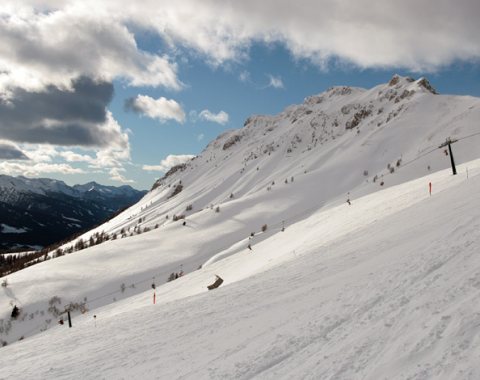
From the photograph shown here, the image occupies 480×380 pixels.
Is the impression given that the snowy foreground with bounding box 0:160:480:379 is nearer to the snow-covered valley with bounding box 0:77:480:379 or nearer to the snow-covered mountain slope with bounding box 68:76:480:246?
the snow-covered valley with bounding box 0:77:480:379

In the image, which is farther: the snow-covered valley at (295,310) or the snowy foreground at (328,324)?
the snow-covered valley at (295,310)

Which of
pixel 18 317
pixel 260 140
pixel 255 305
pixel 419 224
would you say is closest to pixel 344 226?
pixel 419 224

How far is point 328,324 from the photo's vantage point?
25.6 feet

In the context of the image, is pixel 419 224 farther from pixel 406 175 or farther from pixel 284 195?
pixel 284 195

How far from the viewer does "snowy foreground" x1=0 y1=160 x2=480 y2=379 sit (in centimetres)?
596

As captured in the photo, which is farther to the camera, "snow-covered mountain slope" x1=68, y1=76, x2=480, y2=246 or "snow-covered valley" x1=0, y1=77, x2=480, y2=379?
"snow-covered mountain slope" x1=68, y1=76, x2=480, y2=246

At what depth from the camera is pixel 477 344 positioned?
17.6 ft

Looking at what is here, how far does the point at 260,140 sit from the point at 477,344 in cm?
14541

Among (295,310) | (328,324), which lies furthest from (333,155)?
(328,324)

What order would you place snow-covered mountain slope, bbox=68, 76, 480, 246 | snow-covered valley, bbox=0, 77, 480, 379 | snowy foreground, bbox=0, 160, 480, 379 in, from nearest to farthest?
1. snowy foreground, bbox=0, 160, 480, 379
2. snow-covered valley, bbox=0, 77, 480, 379
3. snow-covered mountain slope, bbox=68, 76, 480, 246

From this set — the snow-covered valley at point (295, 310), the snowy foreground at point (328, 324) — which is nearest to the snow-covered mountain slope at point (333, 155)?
the snow-covered valley at point (295, 310)

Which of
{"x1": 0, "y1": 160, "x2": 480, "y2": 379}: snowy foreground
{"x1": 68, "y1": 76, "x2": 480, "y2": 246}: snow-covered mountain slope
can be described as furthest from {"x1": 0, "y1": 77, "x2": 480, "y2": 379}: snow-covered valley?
{"x1": 68, "y1": 76, "x2": 480, "y2": 246}: snow-covered mountain slope

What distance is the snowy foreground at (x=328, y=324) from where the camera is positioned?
5.96 metres

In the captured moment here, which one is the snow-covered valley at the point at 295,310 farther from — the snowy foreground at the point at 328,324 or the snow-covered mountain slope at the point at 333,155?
the snow-covered mountain slope at the point at 333,155
